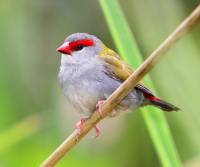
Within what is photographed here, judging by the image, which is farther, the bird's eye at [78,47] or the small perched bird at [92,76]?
the bird's eye at [78,47]

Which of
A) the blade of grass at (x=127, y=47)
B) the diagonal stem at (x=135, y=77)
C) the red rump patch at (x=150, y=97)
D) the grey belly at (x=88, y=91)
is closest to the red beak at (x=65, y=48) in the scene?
the grey belly at (x=88, y=91)

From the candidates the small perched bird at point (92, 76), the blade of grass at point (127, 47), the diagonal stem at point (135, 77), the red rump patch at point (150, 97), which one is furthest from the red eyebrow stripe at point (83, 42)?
the blade of grass at point (127, 47)

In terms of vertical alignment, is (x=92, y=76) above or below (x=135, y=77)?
below

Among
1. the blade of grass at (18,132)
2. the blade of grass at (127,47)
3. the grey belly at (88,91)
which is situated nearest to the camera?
the blade of grass at (127,47)

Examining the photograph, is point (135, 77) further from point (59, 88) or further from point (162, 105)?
point (59, 88)

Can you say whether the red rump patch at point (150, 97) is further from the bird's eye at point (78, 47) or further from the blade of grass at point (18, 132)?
the blade of grass at point (18, 132)

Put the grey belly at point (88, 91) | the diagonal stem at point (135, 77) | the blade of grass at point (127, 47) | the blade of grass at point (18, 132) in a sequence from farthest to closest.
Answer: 1. the grey belly at point (88, 91)
2. the blade of grass at point (18, 132)
3. the blade of grass at point (127, 47)
4. the diagonal stem at point (135, 77)

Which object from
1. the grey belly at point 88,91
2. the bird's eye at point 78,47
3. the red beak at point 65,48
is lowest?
the grey belly at point 88,91

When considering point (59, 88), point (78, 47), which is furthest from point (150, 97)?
point (59, 88)

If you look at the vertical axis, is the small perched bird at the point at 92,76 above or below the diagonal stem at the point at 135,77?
below
